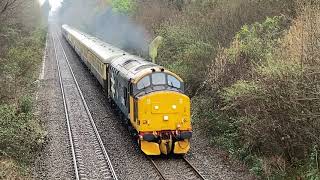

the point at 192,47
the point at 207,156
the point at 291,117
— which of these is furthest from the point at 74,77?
the point at 291,117

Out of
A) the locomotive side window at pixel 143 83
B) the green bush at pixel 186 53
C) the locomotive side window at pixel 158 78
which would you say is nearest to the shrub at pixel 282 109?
the locomotive side window at pixel 158 78

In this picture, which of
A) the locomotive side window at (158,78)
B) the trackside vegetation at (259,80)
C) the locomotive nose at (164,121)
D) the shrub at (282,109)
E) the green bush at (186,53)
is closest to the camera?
the shrub at (282,109)

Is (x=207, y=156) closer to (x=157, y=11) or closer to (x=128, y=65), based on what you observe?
(x=128, y=65)

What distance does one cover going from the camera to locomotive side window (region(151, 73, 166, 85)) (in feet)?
48.1

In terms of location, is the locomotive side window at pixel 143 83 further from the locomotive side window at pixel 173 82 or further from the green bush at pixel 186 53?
the green bush at pixel 186 53

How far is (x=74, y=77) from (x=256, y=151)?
20.6 metres

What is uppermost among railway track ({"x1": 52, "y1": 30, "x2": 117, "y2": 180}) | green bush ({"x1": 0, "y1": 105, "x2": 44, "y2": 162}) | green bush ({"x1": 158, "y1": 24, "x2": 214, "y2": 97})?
green bush ({"x1": 158, "y1": 24, "x2": 214, "y2": 97})

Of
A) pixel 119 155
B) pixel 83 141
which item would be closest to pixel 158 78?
pixel 119 155

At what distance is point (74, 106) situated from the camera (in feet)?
72.8

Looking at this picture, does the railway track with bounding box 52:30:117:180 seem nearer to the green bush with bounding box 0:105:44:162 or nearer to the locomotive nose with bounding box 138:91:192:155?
the green bush with bounding box 0:105:44:162

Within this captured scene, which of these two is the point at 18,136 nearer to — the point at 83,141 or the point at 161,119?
the point at 83,141

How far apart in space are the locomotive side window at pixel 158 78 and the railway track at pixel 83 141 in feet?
9.41

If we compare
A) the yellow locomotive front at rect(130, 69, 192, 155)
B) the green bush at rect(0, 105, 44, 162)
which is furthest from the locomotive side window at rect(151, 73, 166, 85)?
the green bush at rect(0, 105, 44, 162)

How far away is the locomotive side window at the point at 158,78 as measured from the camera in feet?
48.1
